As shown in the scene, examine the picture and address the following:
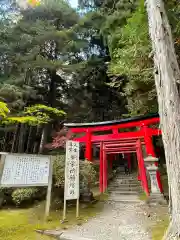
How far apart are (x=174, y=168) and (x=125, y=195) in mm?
5661

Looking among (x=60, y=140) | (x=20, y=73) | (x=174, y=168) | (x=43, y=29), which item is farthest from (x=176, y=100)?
(x=43, y=29)

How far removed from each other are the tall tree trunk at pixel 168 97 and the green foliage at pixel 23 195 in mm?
5146

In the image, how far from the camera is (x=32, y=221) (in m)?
4.94

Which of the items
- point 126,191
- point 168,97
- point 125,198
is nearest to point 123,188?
point 126,191

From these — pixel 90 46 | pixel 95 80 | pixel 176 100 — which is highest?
pixel 90 46

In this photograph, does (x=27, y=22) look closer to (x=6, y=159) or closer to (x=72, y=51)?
(x=72, y=51)

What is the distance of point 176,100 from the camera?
336cm

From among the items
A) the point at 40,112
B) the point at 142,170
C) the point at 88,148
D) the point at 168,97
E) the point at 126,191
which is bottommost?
the point at 126,191

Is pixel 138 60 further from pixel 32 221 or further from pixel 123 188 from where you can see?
pixel 32 221

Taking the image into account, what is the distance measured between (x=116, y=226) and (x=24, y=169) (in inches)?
105

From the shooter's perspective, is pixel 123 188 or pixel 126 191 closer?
pixel 126 191

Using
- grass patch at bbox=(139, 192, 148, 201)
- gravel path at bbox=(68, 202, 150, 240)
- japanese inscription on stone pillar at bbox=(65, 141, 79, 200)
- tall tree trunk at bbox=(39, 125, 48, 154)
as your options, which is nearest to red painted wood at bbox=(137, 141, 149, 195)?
grass patch at bbox=(139, 192, 148, 201)

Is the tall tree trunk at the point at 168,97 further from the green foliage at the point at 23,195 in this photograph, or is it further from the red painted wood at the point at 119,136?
the green foliage at the point at 23,195

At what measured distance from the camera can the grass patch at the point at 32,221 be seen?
4.00m
